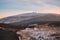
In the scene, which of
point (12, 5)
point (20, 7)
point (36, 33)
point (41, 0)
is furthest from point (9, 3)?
point (36, 33)

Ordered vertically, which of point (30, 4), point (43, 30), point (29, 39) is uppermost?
point (30, 4)

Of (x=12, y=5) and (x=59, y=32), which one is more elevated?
(x=12, y=5)

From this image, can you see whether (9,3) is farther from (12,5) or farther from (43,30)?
(43,30)

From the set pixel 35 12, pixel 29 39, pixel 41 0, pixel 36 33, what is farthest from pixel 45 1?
pixel 29 39

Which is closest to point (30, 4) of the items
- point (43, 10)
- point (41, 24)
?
point (43, 10)

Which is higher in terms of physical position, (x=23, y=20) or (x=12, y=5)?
(x=12, y=5)

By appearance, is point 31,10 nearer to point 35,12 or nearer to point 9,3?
point 35,12

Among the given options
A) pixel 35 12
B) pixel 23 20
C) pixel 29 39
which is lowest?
pixel 29 39
